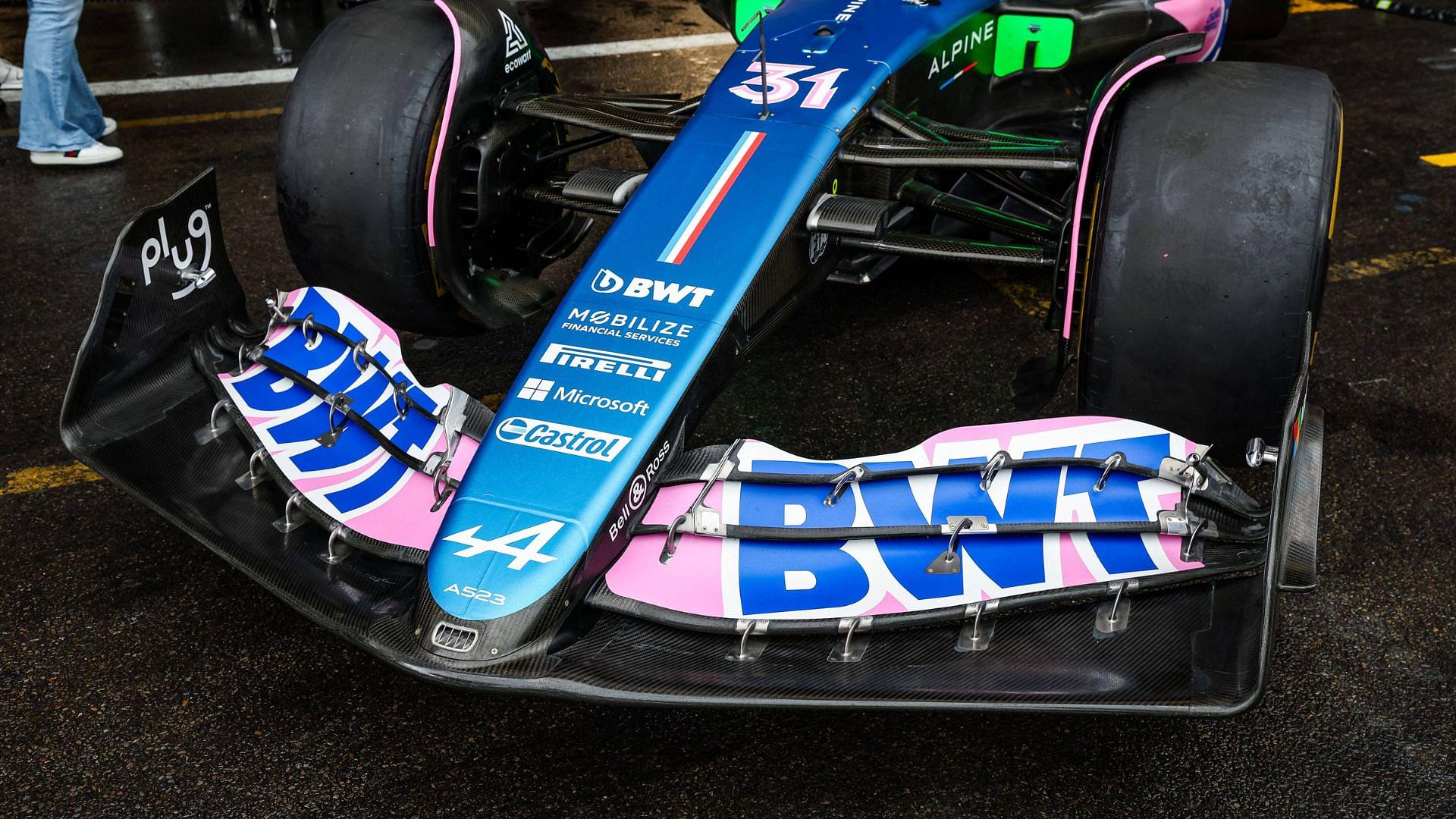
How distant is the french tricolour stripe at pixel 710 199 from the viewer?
2494 mm

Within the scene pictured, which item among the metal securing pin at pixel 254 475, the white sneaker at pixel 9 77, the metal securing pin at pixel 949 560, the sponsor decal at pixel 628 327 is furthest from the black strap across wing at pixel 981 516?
the white sneaker at pixel 9 77

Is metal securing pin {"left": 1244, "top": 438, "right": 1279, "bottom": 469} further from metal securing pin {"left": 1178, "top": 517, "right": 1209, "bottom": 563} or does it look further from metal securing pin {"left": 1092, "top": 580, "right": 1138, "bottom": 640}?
metal securing pin {"left": 1092, "top": 580, "right": 1138, "bottom": 640}

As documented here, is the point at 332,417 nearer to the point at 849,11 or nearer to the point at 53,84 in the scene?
the point at 849,11

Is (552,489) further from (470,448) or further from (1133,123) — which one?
(1133,123)

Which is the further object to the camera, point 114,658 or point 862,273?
point 862,273

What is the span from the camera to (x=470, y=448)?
236cm

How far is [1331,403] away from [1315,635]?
1018 millimetres

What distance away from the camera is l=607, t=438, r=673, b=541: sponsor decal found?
2.09 meters

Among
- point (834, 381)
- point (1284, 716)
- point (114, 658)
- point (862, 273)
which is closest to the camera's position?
point (1284, 716)

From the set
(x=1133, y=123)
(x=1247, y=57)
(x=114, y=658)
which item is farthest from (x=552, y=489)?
(x=1247, y=57)

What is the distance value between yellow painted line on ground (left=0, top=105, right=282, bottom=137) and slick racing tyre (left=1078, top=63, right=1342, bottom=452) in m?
4.24

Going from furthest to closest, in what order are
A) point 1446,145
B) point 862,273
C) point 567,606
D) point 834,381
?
point 1446,145, point 834,381, point 862,273, point 567,606

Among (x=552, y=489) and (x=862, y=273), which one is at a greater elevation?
(x=552, y=489)

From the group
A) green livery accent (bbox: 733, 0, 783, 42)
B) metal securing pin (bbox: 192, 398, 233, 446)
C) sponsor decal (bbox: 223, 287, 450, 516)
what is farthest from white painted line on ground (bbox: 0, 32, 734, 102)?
metal securing pin (bbox: 192, 398, 233, 446)
